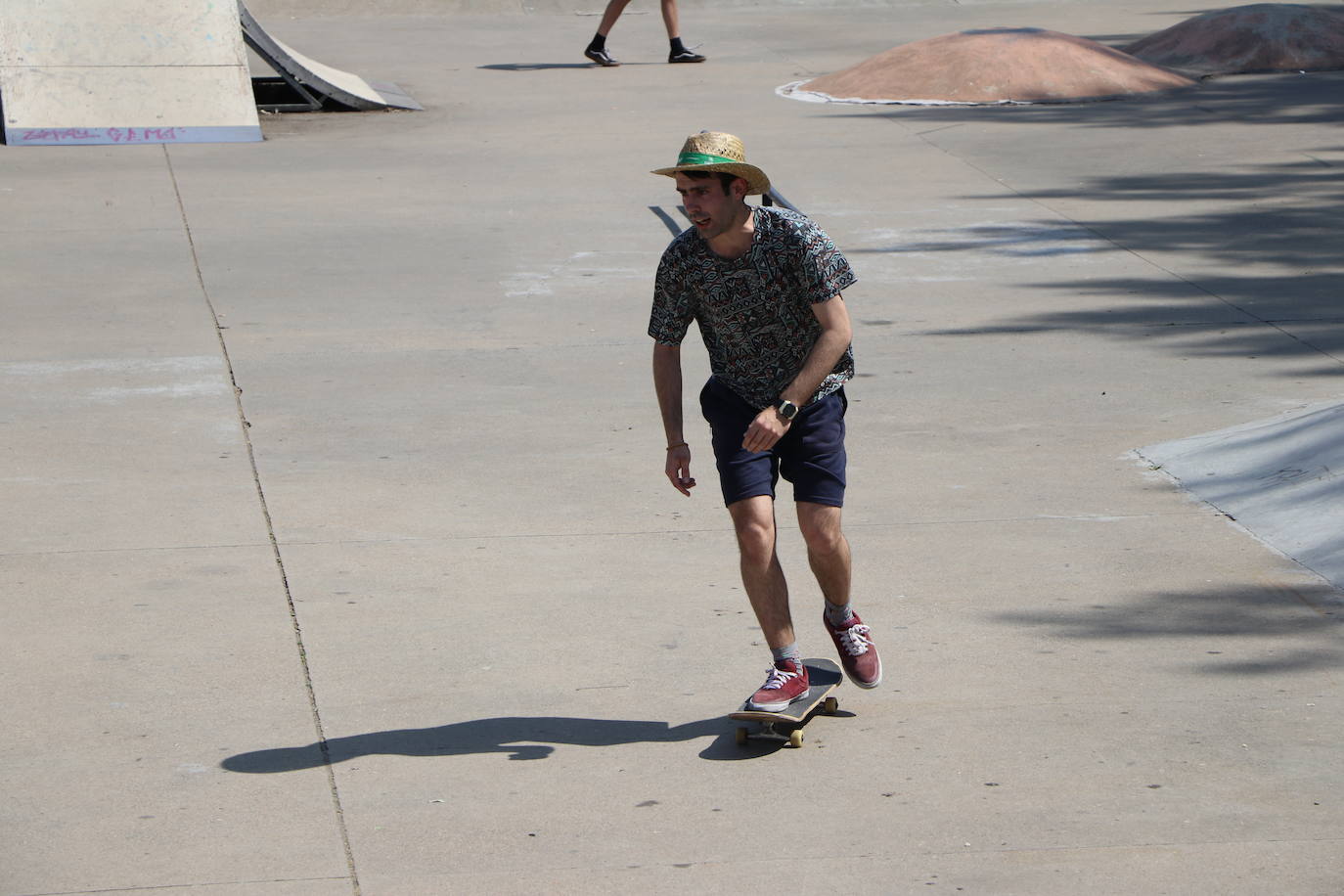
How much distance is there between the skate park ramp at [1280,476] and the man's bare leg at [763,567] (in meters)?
2.13

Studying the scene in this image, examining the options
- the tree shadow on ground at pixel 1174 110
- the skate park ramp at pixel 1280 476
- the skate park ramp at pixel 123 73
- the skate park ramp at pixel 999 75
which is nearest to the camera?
the skate park ramp at pixel 1280 476

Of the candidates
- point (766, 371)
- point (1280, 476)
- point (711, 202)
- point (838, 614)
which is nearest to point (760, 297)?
point (766, 371)

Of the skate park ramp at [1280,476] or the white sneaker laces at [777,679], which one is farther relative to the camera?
the skate park ramp at [1280,476]

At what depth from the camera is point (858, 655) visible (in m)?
4.98

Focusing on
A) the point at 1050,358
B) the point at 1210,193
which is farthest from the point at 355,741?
the point at 1210,193

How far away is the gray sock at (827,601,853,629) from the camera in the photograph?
5008 mm

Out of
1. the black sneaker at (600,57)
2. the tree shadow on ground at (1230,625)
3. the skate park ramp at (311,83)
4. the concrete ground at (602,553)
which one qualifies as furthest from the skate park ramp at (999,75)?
the tree shadow on ground at (1230,625)

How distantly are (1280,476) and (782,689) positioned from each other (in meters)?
2.93

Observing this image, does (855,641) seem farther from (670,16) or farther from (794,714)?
(670,16)

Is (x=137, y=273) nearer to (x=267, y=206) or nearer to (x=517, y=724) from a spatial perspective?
(x=267, y=206)

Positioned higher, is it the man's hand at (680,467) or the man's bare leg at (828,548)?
the man's hand at (680,467)

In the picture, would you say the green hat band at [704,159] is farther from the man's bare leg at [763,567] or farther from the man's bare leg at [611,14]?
the man's bare leg at [611,14]

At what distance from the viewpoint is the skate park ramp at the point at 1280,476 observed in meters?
6.25

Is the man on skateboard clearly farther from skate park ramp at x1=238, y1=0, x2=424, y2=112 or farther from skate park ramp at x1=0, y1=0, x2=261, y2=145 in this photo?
skate park ramp at x1=238, y1=0, x2=424, y2=112
